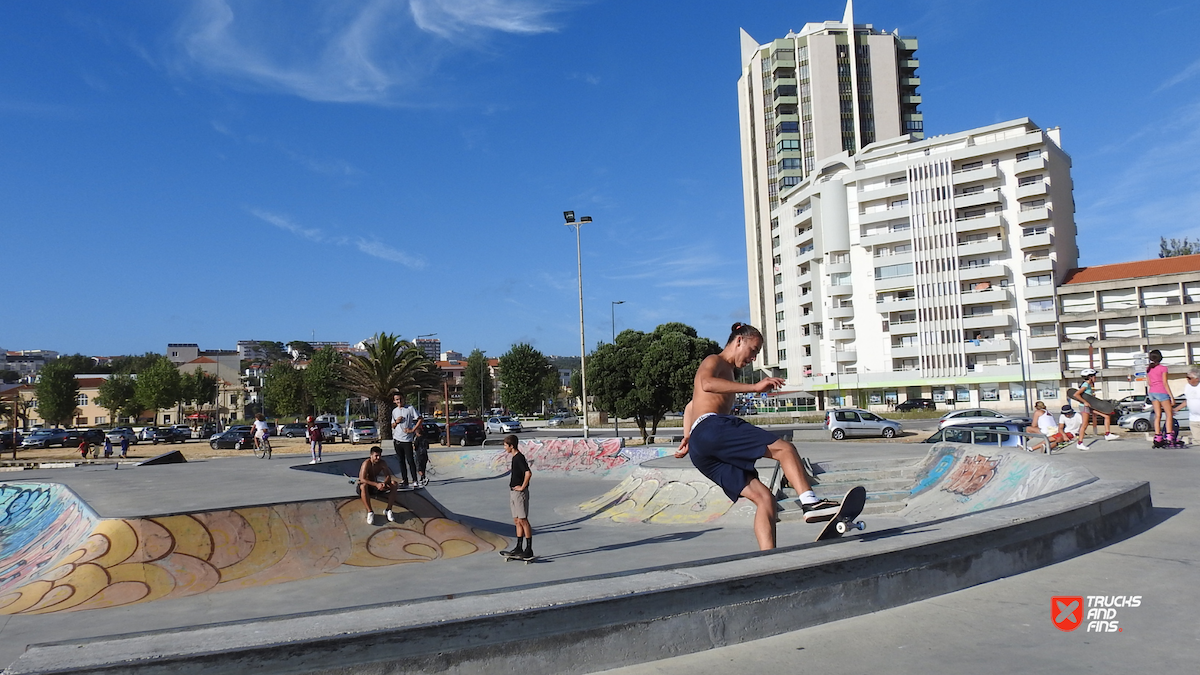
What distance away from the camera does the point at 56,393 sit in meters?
74.2

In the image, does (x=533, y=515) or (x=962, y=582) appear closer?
(x=962, y=582)

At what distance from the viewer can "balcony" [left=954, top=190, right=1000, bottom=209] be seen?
5738 cm

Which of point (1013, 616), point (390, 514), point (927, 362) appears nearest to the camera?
point (1013, 616)

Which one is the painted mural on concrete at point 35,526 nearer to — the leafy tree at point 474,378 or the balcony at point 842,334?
the balcony at point 842,334

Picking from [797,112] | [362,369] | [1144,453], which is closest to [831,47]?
[797,112]

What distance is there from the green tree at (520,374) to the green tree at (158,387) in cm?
3420

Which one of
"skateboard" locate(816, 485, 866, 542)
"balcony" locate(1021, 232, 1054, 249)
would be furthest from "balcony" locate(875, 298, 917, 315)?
"skateboard" locate(816, 485, 866, 542)

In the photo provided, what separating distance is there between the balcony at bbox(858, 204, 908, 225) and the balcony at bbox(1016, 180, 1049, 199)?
8292 mm

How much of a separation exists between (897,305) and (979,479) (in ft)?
179

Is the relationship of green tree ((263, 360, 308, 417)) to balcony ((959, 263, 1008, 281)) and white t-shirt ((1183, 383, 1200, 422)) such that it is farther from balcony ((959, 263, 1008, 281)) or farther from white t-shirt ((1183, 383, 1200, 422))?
white t-shirt ((1183, 383, 1200, 422))

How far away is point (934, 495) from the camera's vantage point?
10.8 meters

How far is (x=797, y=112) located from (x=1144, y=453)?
3000 inches

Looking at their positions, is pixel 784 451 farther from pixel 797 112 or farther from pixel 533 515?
pixel 797 112

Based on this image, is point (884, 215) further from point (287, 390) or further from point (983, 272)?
point (287, 390)
